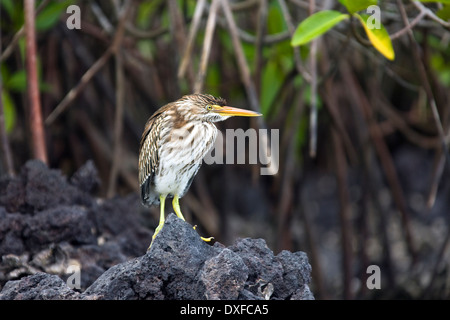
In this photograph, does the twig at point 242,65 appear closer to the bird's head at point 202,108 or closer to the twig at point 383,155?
the bird's head at point 202,108

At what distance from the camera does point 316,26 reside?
3123mm

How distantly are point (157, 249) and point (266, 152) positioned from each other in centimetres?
152

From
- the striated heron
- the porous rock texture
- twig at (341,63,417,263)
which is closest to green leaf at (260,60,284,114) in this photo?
twig at (341,63,417,263)

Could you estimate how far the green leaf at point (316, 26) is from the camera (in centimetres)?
308

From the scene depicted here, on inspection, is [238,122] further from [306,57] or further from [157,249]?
[157,249]

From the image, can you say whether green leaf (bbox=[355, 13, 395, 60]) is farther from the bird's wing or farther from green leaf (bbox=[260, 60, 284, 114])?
green leaf (bbox=[260, 60, 284, 114])

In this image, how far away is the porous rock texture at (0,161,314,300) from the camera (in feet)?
7.46

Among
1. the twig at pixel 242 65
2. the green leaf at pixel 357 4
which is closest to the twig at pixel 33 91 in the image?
the twig at pixel 242 65

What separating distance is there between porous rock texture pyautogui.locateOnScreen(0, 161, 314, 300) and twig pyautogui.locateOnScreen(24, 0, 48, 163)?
342 millimetres

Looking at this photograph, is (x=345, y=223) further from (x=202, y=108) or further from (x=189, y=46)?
(x=202, y=108)

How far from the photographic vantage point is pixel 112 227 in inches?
138

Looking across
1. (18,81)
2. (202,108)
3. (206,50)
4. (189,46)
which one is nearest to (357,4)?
(202,108)

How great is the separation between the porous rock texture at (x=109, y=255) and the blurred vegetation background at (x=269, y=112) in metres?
0.86

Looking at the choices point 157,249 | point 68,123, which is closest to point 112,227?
point 157,249
